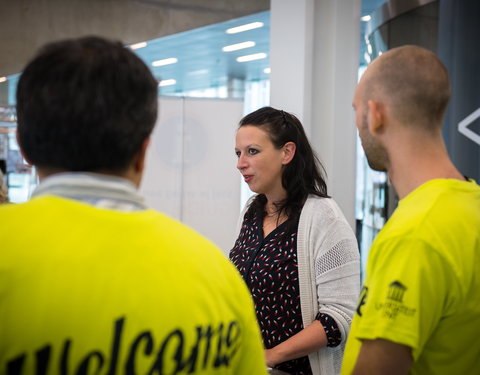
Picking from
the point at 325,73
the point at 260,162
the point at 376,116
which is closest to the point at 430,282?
the point at 376,116

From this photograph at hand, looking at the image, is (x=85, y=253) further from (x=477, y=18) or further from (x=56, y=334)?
(x=477, y=18)

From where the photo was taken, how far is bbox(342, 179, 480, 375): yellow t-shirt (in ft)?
3.81

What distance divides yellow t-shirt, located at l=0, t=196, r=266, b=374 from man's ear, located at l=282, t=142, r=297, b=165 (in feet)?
4.97

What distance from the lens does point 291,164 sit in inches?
96.7

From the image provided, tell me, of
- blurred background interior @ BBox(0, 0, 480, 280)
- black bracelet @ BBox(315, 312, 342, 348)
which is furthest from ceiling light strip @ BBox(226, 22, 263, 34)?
black bracelet @ BBox(315, 312, 342, 348)

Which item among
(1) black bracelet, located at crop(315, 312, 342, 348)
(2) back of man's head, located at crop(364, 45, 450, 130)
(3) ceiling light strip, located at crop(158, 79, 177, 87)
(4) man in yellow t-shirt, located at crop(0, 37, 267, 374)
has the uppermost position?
(3) ceiling light strip, located at crop(158, 79, 177, 87)

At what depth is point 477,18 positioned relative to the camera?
3.34 meters

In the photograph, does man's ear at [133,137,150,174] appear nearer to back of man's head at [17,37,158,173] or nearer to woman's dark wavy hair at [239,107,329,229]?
back of man's head at [17,37,158,173]

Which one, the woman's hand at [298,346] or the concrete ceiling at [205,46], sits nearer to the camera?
the woman's hand at [298,346]

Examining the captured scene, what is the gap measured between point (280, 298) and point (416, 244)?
1051 millimetres

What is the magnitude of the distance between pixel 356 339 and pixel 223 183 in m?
4.12

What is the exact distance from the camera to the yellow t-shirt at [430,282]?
3.81ft

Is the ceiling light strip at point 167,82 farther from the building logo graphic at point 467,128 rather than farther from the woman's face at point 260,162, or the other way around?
the woman's face at point 260,162

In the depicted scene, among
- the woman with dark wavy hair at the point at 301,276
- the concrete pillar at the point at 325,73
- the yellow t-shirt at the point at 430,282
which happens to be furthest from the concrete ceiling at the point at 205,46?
the yellow t-shirt at the point at 430,282
